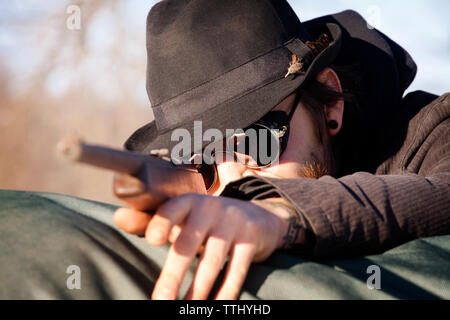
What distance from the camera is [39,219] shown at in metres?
0.90

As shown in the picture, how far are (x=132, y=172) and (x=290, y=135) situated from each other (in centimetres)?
105

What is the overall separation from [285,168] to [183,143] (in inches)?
15.0

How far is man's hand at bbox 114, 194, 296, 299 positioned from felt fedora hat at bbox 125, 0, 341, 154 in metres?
0.65

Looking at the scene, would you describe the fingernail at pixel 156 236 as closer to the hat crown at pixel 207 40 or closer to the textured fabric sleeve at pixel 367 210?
the textured fabric sleeve at pixel 367 210

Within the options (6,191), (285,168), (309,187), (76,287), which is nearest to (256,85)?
(285,168)

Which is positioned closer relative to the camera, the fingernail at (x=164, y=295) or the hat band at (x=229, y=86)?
the fingernail at (x=164, y=295)

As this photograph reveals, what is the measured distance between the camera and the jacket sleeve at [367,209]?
38.0 inches

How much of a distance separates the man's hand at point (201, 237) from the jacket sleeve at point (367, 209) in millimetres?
173
